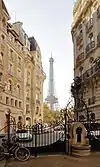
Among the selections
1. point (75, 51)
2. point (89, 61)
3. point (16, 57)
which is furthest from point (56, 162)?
point (16, 57)

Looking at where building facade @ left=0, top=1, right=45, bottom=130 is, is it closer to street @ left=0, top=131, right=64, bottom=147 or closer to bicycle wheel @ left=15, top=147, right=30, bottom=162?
street @ left=0, top=131, right=64, bottom=147

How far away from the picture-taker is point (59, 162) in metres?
11.8

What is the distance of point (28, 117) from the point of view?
51.4 metres

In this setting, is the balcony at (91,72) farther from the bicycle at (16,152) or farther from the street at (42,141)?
the bicycle at (16,152)

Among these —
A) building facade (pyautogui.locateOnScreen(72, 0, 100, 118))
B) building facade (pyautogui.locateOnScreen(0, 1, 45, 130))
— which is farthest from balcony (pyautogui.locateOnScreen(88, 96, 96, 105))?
building facade (pyautogui.locateOnScreen(0, 1, 45, 130))

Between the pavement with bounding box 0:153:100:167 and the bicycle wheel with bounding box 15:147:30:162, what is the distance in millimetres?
224

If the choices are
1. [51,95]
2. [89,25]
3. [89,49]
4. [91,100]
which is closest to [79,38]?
[89,25]

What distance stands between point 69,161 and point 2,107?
2394 cm

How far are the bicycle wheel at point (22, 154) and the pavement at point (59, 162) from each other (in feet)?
0.74

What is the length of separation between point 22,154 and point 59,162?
1833mm

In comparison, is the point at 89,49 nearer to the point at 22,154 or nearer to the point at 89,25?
the point at 89,25

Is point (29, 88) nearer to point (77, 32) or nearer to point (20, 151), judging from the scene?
point (77, 32)

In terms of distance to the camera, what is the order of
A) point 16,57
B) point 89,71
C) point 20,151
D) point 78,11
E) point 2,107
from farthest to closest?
point 16,57 → point 78,11 → point 2,107 → point 89,71 → point 20,151

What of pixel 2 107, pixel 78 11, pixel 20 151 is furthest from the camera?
pixel 78 11
